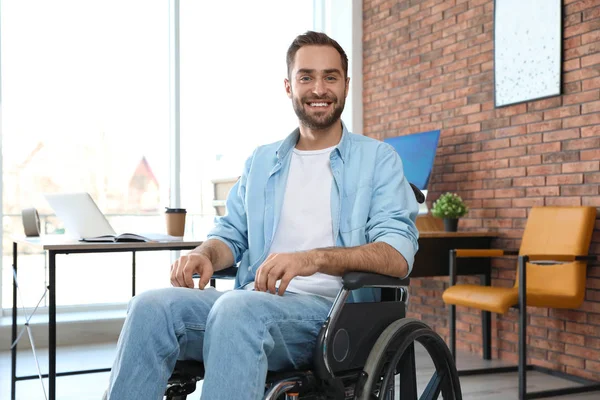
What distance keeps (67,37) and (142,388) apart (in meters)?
3.95

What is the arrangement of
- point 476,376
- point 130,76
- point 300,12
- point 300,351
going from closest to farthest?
point 300,351 < point 476,376 < point 130,76 < point 300,12

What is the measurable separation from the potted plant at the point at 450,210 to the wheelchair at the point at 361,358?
2.31 metres

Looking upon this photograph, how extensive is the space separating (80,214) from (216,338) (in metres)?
1.32

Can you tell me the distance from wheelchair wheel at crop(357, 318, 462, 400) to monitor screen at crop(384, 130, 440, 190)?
2.51 metres

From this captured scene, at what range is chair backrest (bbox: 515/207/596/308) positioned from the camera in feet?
10.6

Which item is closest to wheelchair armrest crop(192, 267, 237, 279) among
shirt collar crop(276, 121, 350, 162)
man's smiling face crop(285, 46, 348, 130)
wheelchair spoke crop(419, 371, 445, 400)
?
shirt collar crop(276, 121, 350, 162)

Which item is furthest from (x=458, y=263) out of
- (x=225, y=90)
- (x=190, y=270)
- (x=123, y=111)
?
(x=123, y=111)

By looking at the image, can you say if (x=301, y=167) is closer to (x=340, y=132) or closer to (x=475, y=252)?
(x=340, y=132)

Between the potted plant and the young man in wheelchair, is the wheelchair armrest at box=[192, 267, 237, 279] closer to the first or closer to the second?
the young man in wheelchair

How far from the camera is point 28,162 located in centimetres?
472

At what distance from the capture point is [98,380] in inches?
136

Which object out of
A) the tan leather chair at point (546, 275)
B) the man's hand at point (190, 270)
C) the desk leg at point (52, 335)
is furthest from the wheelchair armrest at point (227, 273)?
the tan leather chair at point (546, 275)

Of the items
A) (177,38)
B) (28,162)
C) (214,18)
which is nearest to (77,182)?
(28,162)

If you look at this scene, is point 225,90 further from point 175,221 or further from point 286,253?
point 286,253
